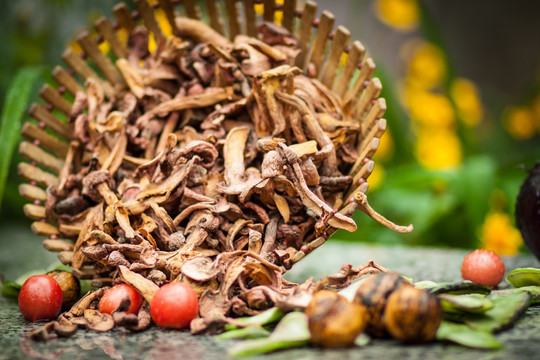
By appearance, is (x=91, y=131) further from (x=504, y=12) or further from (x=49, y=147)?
(x=504, y=12)

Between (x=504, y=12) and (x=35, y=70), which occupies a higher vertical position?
(x=504, y=12)

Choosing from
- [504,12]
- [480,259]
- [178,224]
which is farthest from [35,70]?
[504,12]

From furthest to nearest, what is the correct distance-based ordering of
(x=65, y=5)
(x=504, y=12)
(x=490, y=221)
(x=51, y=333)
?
(x=504, y=12), (x=65, y=5), (x=490, y=221), (x=51, y=333)

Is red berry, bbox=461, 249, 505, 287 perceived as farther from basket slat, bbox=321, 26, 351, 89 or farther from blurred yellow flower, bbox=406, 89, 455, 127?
blurred yellow flower, bbox=406, 89, 455, 127

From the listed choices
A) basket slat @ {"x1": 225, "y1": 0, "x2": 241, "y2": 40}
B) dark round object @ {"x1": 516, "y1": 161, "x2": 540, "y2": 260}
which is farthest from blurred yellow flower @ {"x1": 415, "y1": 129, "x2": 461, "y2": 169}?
basket slat @ {"x1": 225, "y1": 0, "x2": 241, "y2": 40}

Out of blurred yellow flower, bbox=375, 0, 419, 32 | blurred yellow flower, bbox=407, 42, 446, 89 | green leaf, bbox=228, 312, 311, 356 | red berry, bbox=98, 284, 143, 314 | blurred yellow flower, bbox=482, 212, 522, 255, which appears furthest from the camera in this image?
blurred yellow flower, bbox=407, 42, 446, 89

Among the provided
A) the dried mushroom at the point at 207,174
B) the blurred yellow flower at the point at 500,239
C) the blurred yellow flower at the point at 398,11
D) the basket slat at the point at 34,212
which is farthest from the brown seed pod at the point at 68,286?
the blurred yellow flower at the point at 398,11
